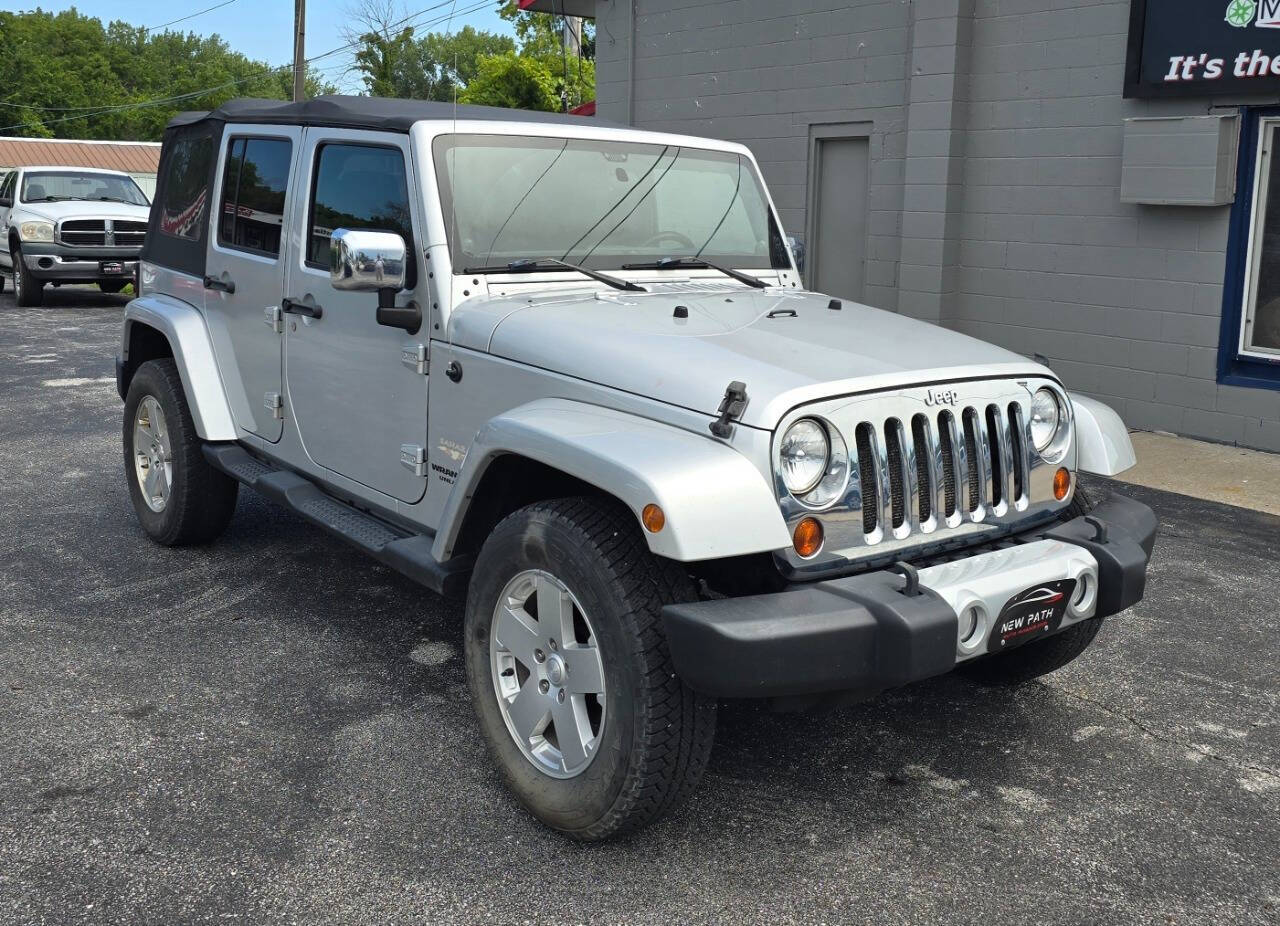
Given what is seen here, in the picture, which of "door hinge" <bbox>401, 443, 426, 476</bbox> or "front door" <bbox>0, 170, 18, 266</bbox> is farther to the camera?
"front door" <bbox>0, 170, 18, 266</bbox>

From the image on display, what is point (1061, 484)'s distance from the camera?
12.5 feet

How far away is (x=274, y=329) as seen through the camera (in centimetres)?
497

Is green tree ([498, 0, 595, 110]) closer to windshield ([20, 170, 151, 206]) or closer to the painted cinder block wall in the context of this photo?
windshield ([20, 170, 151, 206])

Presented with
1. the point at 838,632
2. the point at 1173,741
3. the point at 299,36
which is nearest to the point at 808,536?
the point at 838,632

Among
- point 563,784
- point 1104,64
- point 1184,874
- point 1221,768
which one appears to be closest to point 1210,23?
point 1104,64

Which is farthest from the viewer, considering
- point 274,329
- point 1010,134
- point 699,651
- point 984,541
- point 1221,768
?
point 1010,134

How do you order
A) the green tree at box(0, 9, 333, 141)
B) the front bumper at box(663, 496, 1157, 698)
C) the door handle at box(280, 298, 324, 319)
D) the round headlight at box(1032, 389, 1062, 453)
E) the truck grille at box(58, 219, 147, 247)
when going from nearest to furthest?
the front bumper at box(663, 496, 1157, 698), the round headlight at box(1032, 389, 1062, 453), the door handle at box(280, 298, 324, 319), the truck grille at box(58, 219, 147, 247), the green tree at box(0, 9, 333, 141)

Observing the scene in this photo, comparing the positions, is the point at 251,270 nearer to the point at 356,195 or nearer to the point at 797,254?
the point at 356,195

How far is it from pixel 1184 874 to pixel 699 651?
1.45m

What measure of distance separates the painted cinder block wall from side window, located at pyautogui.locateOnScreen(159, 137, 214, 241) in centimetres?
617

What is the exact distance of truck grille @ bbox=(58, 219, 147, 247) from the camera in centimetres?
1741

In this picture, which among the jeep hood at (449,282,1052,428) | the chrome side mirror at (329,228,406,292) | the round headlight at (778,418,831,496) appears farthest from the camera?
the chrome side mirror at (329,228,406,292)

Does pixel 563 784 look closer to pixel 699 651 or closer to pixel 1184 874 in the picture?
pixel 699 651

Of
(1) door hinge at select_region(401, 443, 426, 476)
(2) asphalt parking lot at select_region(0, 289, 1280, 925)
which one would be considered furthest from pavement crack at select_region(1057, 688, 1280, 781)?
(1) door hinge at select_region(401, 443, 426, 476)
